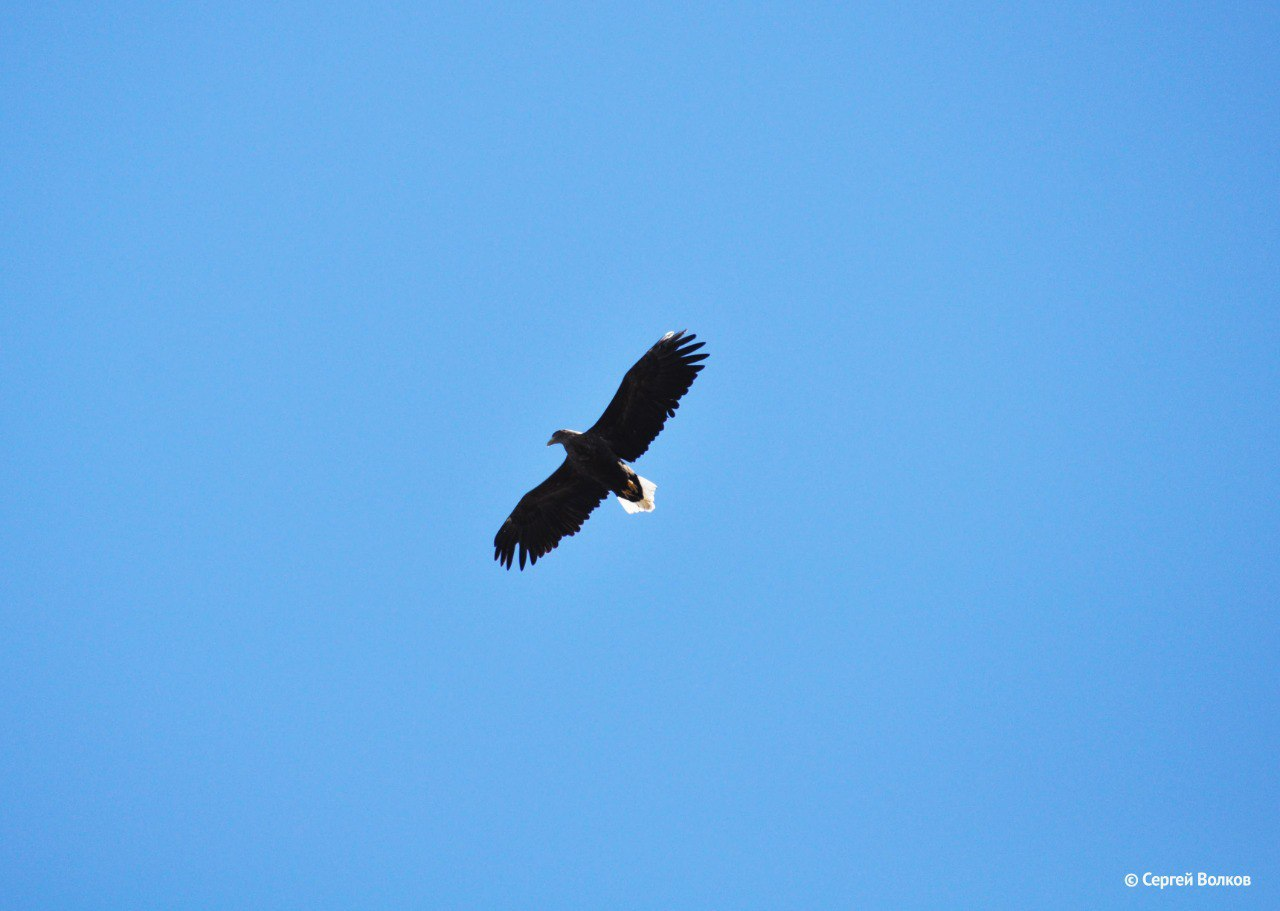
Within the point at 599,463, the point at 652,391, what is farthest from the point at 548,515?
the point at 652,391

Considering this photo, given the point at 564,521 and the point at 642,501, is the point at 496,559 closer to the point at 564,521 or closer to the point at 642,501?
the point at 564,521

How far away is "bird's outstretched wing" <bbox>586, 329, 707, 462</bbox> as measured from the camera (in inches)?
558

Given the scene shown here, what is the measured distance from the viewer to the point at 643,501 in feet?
50.2

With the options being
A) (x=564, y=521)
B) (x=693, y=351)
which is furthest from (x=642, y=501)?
(x=693, y=351)

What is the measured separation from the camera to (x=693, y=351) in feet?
46.7

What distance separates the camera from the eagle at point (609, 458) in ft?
46.6

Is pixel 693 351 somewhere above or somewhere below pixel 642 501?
above

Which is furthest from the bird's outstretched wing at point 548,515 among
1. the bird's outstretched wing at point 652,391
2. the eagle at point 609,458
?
the bird's outstretched wing at point 652,391

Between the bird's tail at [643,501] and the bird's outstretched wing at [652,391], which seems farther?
the bird's tail at [643,501]

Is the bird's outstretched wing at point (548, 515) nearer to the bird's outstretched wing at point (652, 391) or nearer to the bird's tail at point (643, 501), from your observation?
the bird's tail at point (643, 501)

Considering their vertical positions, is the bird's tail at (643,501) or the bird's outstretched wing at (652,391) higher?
the bird's outstretched wing at (652,391)

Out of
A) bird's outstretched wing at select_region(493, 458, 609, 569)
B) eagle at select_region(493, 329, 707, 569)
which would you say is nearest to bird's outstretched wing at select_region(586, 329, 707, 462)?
eagle at select_region(493, 329, 707, 569)

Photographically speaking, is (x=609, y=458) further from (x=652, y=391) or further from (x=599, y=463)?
(x=652, y=391)

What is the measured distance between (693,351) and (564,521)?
3.45 meters
